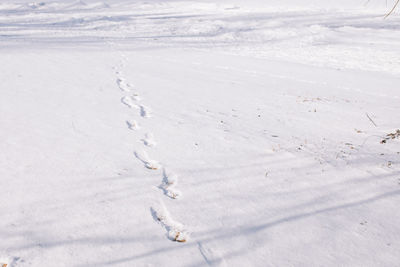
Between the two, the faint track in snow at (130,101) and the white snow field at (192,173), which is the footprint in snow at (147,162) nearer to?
the white snow field at (192,173)

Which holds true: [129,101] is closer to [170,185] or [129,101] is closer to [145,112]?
[145,112]

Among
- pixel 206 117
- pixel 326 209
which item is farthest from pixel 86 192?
pixel 206 117

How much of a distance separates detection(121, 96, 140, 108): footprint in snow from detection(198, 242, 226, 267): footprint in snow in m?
3.43

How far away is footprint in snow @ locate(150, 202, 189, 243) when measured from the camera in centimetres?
204

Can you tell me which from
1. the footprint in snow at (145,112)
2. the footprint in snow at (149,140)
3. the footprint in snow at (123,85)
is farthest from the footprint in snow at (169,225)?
the footprint in snow at (123,85)

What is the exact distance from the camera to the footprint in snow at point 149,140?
3.56 m

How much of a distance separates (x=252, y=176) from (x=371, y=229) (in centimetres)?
99

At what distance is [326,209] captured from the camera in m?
2.43

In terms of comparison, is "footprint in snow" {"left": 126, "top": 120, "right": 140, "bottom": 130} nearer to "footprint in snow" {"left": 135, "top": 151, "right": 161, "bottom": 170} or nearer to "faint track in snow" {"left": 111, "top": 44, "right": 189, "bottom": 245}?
"faint track in snow" {"left": 111, "top": 44, "right": 189, "bottom": 245}

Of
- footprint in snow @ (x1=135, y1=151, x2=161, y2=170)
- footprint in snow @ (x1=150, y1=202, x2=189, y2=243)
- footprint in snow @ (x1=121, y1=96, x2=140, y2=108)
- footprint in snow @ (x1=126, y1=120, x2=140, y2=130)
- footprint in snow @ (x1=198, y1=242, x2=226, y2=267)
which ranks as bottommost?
footprint in snow @ (x1=121, y1=96, x2=140, y2=108)

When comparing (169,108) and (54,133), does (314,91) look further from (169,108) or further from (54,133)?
(54,133)

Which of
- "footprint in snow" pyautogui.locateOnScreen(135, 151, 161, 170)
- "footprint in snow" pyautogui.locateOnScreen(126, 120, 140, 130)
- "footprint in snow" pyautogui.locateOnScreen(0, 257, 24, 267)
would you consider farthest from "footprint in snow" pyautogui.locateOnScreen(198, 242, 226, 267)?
"footprint in snow" pyautogui.locateOnScreen(126, 120, 140, 130)

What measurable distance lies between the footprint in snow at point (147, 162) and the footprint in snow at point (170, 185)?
0.11 metres

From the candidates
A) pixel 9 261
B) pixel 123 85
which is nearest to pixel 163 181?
pixel 9 261
